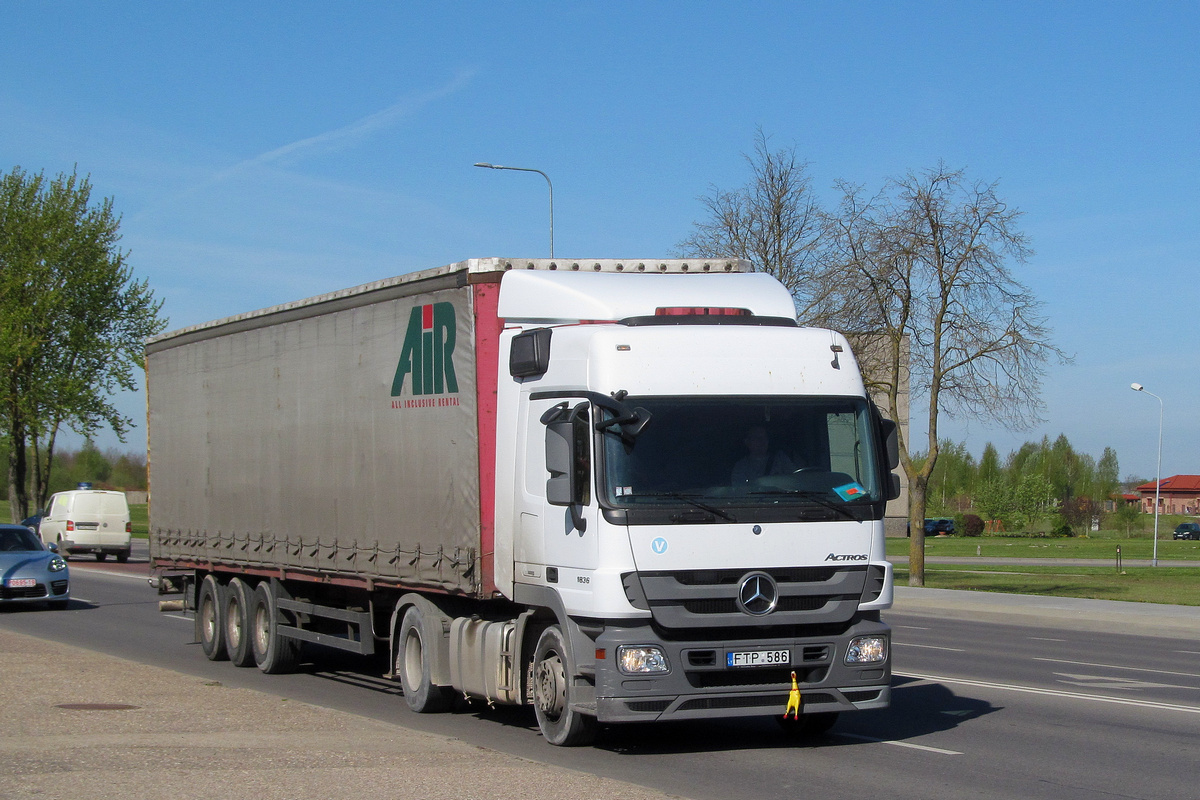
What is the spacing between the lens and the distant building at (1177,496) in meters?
161

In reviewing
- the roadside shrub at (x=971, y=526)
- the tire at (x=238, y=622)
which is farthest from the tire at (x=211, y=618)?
the roadside shrub at (x=971, y=526)

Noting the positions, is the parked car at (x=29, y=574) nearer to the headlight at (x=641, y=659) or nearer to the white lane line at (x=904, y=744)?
the white lane line at (x=904, y=744)

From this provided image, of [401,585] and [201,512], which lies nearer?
[401,585]

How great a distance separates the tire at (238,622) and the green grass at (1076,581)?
19.9 metres

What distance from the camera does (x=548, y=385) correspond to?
9.44 m

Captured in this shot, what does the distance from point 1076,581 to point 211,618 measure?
2621 cm

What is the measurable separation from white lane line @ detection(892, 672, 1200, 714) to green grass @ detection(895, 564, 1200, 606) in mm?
15923

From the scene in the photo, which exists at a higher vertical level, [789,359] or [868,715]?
[789,359]

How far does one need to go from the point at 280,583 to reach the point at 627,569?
21.3 feet

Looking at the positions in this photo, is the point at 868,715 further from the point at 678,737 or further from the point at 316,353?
the point at 316,353

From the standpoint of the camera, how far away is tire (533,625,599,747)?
8.93 m

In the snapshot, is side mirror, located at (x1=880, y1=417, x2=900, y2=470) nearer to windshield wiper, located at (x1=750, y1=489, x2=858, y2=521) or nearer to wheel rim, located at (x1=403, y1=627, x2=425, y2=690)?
windshield wiper, located at (x1=750, y1=489, x2=858, y2=521)

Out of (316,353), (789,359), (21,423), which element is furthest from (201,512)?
(21,423)

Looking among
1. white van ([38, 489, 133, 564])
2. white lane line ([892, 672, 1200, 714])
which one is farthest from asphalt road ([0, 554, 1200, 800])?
white van ([38, 489, 133, 564])
